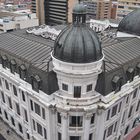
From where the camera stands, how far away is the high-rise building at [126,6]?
14288 cm

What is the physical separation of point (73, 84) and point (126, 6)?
12564 centimetres

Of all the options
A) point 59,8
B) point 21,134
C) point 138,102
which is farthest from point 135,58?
point 59,8

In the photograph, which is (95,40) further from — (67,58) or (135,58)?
(135,58)

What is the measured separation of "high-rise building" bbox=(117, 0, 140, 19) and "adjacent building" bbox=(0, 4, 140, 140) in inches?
3791

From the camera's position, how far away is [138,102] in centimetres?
5431

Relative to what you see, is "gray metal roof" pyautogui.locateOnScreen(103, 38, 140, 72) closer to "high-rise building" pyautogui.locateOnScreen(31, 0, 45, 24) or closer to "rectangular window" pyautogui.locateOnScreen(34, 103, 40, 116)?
"rectangular window" pyautogui.locateOnScreen(34, 103, 40, 116)

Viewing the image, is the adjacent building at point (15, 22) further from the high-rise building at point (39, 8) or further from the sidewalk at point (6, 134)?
the sidewalk at point (6, 134)

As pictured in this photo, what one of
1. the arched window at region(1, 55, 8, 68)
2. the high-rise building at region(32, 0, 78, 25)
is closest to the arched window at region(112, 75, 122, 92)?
the arched window at region(1, 55, 8, 68)

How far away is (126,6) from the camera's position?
147000 mm

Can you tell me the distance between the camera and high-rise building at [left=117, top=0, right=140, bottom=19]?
469ft

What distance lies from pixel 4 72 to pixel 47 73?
16.2 m

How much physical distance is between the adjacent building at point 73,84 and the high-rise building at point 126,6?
96280mm

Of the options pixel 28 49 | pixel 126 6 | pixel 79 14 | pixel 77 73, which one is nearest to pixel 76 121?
pixel 77 73

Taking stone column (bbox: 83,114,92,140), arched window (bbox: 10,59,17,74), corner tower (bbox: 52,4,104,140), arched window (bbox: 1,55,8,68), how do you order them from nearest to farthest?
corner tower (bbox: 52,4,104,140) < stone column (bbox: 83,114,92,140) < arched window (bbox: 10,59,17,74) < arched window (bbox: 1,55,8,68)
